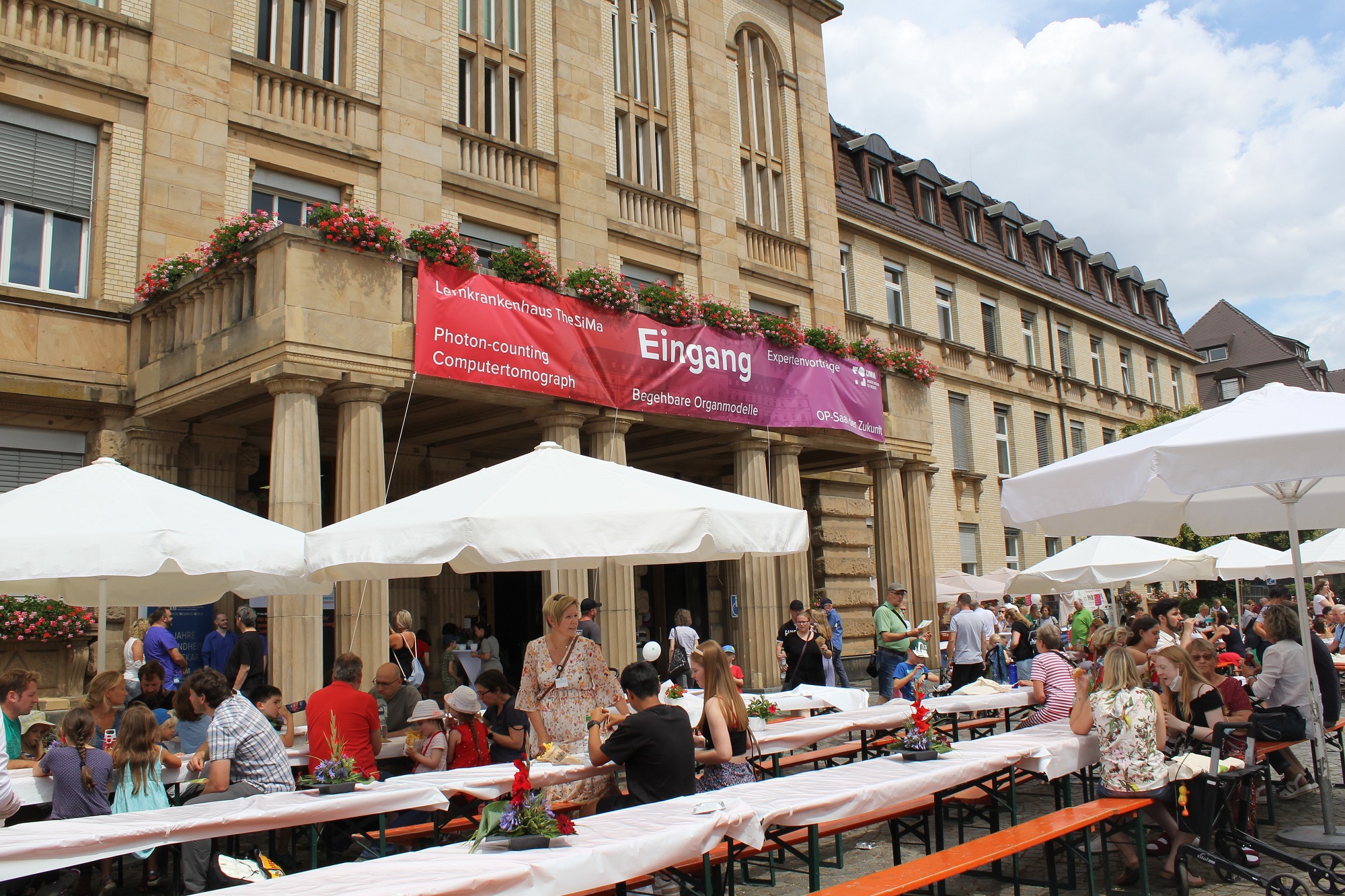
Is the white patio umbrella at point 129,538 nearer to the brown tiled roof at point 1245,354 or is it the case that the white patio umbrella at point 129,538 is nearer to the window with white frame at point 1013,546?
the window with white frame at point 1013,546

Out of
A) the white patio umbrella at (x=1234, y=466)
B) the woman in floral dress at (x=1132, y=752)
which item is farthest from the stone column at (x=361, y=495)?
the woman in floral dress at (x=1132, y=752)

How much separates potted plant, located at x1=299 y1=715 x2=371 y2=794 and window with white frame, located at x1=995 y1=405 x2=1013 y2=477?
26921 millimetres

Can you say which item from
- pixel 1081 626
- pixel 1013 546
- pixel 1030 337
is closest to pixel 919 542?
pixel 1081 626

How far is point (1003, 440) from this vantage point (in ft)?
101

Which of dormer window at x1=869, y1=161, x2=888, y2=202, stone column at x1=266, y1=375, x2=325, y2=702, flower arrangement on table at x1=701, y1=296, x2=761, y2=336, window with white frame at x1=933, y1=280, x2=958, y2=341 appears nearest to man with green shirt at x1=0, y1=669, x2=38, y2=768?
stone column at x1=266, y1=375, x2=325, y2=702

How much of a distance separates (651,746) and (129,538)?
3.79 metres

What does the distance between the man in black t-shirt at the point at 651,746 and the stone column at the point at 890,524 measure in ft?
46.4

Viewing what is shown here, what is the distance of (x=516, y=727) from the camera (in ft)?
24.7

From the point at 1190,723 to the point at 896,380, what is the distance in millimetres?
13548

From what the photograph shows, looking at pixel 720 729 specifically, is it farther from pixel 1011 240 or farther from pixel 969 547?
pixel 1011 240

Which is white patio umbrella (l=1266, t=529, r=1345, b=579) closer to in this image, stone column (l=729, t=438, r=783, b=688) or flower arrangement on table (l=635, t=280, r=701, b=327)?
stone column (l=729, t=438, r=783, b=688)

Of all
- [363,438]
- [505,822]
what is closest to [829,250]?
[363,438]

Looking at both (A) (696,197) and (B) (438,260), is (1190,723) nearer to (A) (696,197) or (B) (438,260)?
(B) (438,260)

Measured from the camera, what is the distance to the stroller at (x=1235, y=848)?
222 inches
